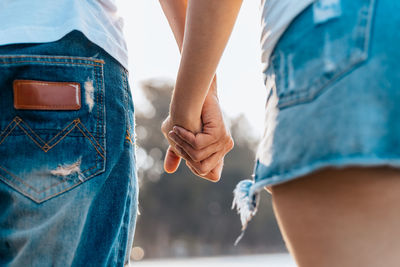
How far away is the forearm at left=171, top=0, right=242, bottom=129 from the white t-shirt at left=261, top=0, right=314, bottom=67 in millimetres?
160

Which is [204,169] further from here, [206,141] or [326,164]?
[326,164]

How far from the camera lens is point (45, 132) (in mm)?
1526

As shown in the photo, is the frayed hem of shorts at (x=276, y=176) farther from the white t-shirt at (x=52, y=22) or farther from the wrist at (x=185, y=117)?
the white t-shirt at (x=52, y=22)

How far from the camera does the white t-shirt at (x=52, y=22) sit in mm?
1545

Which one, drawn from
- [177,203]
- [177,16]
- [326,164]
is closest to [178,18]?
[177,16]

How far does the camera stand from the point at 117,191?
160 cm

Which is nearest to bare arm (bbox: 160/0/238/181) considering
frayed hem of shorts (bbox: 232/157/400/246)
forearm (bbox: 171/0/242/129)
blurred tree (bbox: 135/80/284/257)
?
forearm (bbox: 171/0/242/129)

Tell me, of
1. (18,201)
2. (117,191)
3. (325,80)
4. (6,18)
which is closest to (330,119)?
(325,80)

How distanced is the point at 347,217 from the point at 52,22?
1103 millimetres

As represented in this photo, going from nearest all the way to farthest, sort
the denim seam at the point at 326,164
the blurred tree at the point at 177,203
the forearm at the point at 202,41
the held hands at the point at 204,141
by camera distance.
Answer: the denim seam at the point at 326,164
the forearm at the point at 202,41
the held hands at the point at 204,141
the blurred tree at the point at 177,203

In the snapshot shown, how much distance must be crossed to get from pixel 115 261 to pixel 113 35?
75 cm

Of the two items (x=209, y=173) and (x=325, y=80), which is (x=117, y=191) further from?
(x=325, y=80)

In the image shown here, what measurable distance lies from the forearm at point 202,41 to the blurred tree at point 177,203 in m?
38.3

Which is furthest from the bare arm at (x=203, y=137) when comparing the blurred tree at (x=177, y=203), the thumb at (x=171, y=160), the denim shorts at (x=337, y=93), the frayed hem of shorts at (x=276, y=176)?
the blurred tree at (x=177, y=203)
